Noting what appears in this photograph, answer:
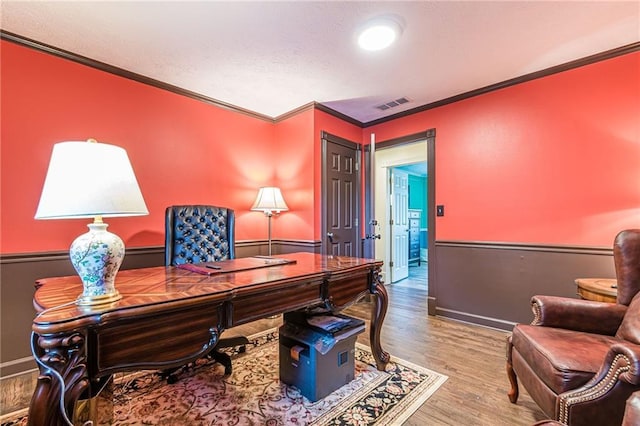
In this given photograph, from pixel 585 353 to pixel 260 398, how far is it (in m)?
1.74

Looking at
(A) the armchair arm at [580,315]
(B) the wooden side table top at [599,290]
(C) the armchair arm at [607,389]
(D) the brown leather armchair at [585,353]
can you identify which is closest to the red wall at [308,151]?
(B) the wooden side table top at [599,290]

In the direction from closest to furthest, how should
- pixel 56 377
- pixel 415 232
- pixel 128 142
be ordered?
pixel 56 377 → pixel 128 142 → pixel 415 232

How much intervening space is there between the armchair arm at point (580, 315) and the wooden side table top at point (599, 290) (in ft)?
0.89

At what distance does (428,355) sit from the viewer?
2221 mm

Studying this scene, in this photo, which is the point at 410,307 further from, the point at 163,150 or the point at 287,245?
the point at 163,150

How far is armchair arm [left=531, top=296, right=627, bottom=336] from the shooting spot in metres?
1.50

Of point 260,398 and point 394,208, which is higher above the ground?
point 394,208

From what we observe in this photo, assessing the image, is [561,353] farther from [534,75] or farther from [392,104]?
[392,104]

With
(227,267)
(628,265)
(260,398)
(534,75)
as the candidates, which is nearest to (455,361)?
(628,265)

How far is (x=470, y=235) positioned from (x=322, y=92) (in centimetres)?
227

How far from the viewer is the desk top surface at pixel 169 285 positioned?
2.98 ft

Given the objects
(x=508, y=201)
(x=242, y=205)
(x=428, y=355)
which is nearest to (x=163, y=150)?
(x=242, y=205)

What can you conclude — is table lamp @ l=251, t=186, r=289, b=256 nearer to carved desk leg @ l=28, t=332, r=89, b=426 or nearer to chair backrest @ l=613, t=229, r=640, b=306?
carved desk leg @ l=28, t=332, r=89, b=426

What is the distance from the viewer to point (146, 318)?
0.98 m
